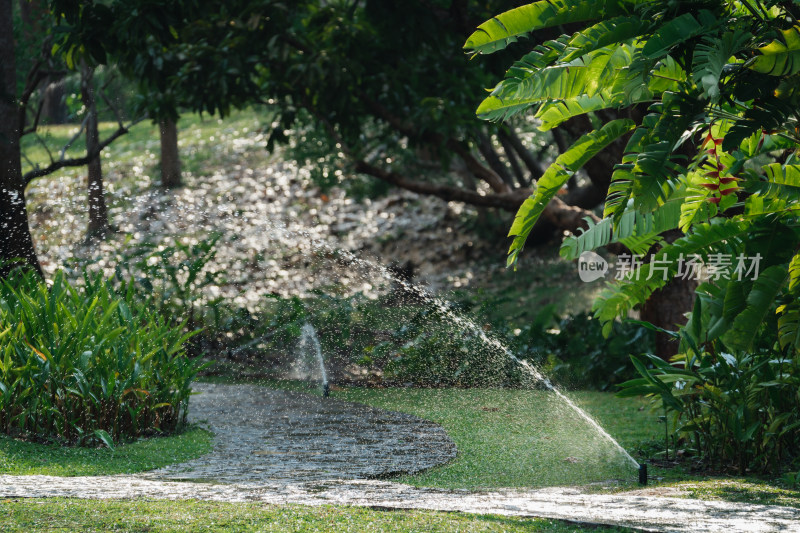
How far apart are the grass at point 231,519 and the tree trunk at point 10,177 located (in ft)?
17.1

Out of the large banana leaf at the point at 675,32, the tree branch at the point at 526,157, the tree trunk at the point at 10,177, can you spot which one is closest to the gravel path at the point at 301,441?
the tree trunk at the point at 10,177

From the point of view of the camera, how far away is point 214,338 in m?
11.4

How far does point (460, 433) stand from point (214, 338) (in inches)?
200

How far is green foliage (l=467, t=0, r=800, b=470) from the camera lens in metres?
4.62

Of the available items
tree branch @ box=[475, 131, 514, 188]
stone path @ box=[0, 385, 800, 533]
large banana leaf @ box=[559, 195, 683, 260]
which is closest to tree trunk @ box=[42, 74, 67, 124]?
tree branch @ box=[475, 131, 514, 188]

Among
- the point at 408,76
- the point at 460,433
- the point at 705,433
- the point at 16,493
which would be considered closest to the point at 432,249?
the point at 408,76

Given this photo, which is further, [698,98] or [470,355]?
[470,355]

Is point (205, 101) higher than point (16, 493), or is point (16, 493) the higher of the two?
point (205, 101)

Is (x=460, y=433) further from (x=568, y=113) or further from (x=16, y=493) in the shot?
(x=16, y=493)

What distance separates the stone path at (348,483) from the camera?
4.27 m

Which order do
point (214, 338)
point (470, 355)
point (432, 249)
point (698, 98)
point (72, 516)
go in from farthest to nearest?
point (432, 249) → point (214, 338) → point (470, 355) → point (698, 98) → point (72, 516)

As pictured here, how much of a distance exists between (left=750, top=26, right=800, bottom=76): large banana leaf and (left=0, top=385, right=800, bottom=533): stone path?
2.22 meters

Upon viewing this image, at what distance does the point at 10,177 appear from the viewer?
939cm

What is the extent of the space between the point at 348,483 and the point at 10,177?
20.1 feet
